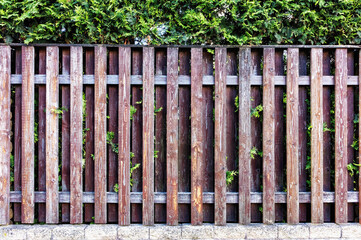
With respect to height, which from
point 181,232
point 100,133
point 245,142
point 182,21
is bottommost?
point 181,232

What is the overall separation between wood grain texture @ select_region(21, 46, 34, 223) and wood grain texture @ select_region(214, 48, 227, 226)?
206cm

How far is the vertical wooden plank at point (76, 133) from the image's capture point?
2555 mm

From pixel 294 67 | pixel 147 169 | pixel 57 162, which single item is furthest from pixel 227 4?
pixel 57 162

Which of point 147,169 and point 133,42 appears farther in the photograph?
point 133,42

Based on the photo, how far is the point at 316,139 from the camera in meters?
2.61

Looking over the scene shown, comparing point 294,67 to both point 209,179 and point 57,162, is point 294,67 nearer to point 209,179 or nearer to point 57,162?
point 209,179

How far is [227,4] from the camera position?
8.67 feet

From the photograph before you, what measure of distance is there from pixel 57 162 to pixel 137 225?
1151mm

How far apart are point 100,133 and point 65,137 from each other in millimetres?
425

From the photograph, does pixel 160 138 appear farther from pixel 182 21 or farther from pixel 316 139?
pixel 316 139

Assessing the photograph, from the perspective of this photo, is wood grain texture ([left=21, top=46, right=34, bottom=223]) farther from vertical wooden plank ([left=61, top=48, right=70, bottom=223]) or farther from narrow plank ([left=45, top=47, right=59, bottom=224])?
vertical wooden plank ([left=61, top=48, right=70, bottom=223])

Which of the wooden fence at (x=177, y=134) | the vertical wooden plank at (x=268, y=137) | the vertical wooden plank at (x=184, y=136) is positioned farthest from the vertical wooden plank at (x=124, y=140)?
the vertical wooden plank at (x=268, y=137)

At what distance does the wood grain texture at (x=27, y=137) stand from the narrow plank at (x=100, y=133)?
2.33ft

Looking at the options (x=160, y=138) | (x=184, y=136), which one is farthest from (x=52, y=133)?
(x=184, y=136)
